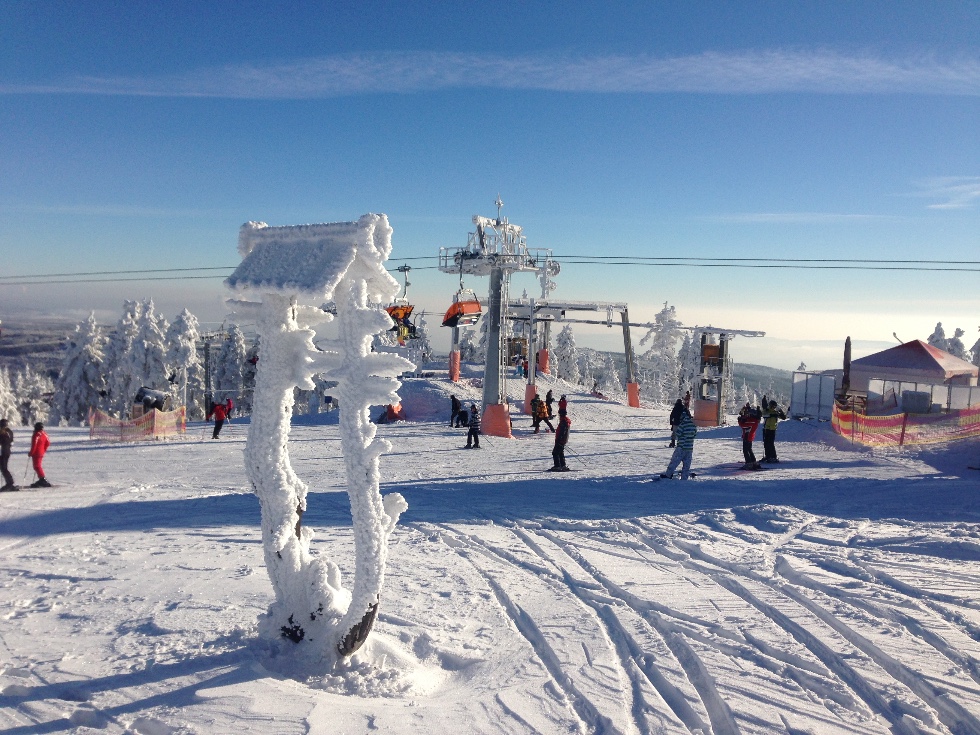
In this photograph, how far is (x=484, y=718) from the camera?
461 cm

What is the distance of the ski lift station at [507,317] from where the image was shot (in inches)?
872

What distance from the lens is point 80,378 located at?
43.4 m

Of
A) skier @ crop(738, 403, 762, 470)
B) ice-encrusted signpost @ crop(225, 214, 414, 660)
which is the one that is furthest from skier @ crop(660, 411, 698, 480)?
ice-encrusted signpost @ crop(225, 214, 414, 660)

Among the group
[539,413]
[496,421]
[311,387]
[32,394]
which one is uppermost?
[311,387]

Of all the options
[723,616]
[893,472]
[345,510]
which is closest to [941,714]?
[723,616]

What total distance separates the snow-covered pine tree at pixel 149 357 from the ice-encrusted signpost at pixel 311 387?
136ft

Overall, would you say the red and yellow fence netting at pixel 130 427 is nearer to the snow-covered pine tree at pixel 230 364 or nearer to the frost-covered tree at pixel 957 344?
the snow-covered pine tree at pixel 230 364

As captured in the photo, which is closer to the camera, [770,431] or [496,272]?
[770,431]

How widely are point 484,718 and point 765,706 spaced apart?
2.03m

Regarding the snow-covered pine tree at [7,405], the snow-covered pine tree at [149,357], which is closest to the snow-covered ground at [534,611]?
the snow-covered pine tree at [149,357]

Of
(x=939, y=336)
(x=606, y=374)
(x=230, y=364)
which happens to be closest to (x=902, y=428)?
(x=939, y=336)

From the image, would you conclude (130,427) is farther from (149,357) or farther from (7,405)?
(7,405)

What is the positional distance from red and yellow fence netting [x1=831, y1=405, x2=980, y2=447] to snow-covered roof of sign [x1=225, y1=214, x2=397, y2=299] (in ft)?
56.2

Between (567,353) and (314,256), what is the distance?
66.3 metres
